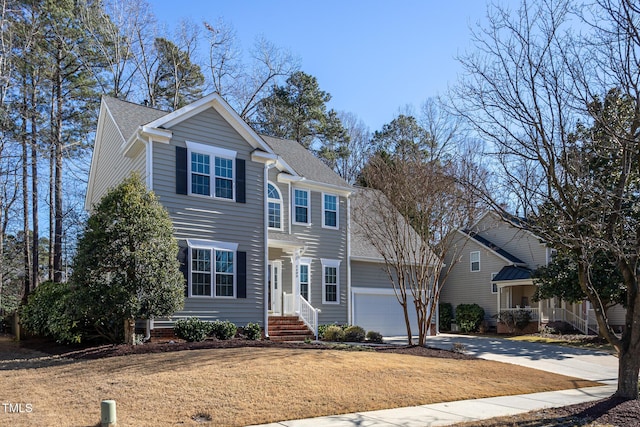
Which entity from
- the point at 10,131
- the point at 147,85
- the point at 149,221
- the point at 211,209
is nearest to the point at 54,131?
the point at 10,131

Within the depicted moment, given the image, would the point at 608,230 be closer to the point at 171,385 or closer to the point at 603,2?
→ the point at 603,2

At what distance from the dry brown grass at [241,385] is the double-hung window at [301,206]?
28.6 feet

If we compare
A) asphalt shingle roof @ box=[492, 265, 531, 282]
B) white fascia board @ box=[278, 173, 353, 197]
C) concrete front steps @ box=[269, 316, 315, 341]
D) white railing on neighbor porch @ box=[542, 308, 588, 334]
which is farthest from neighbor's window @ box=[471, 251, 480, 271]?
concrete front steps @ box=[269, 316, 315, 341]

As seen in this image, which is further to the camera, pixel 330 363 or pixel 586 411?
pixel 330 363

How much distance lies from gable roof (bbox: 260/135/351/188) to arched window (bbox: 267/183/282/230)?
1.27 metres

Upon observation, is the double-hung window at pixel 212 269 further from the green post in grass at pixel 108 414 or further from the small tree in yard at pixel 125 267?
the green post in grass at pixel 108 414

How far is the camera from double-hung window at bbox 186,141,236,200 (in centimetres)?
1814

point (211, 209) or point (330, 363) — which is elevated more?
point (211, 209)

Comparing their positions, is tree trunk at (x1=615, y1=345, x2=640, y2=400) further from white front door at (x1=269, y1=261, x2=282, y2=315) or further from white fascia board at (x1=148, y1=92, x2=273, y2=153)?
white front door at (x1=269, y1=261, x2=282, y2=315)

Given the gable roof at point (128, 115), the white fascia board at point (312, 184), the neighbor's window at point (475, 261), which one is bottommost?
the neighbor's window at point (475, 261)

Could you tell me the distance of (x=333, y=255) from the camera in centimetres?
2356

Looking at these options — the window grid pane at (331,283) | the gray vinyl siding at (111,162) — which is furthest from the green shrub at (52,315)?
the window grid pane at (331,283)

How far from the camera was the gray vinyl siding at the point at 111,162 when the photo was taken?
18653 mm

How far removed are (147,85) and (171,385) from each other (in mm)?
27367
